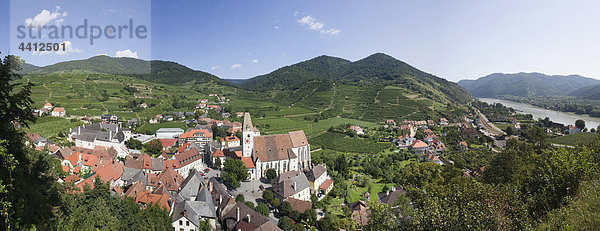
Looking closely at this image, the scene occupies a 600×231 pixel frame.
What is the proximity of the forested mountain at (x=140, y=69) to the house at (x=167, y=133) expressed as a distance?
108 m

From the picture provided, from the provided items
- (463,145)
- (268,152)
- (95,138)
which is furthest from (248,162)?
(463,145)

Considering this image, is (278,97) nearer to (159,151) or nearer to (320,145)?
(320,145)

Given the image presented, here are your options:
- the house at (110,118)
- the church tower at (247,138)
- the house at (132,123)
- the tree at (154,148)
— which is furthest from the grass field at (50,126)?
the church tower at (247,138)

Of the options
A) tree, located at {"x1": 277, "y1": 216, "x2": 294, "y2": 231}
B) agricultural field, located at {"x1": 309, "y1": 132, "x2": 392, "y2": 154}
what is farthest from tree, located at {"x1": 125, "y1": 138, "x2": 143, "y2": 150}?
agricultural field, located at {"x1": 309, "y1": 132, "x2": 392, "y2": 154}

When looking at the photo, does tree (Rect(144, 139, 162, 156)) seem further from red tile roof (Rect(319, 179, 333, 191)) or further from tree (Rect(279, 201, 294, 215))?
red tile roof (Rect(319, 179, 333, 191))

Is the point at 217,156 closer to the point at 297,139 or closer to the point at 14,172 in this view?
the point at 297,139

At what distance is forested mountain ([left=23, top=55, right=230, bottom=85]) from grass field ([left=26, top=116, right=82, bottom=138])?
107m

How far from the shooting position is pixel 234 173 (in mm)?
32000

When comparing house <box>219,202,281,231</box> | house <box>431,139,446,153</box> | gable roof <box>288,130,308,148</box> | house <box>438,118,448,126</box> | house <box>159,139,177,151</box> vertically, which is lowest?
house <box>219,202,281,231</box>

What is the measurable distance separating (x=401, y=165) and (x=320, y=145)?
1769 cm

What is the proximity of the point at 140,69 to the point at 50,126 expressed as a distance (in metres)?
157

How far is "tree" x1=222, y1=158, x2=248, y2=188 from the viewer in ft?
101

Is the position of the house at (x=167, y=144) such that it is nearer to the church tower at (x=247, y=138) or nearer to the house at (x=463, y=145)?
the church tower at (x=247, y=138)

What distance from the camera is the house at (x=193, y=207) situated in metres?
21.4
